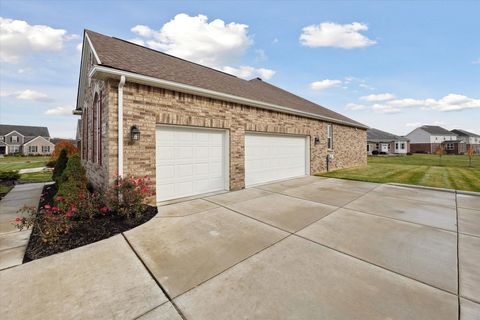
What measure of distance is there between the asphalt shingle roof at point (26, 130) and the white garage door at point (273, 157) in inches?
2921

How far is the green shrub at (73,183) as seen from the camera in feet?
15.5

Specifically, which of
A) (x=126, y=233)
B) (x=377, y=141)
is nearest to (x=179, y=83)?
(x=126, y=233)

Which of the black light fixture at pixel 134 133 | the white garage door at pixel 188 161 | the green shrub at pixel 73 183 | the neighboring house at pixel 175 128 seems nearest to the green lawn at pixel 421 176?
the neighboring house at pixel 175 128

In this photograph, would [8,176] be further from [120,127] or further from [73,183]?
[120,127]

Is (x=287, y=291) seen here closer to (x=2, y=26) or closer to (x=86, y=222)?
(x=86, y=222)

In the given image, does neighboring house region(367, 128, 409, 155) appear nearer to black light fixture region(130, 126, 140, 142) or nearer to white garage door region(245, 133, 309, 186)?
white garage door region(245, 133, 309, 186)

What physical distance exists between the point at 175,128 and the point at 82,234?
11.3ft

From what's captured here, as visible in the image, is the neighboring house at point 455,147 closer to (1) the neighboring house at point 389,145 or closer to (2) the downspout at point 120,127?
(1) the neighboring house at point 389,145

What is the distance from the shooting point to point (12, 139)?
52000 millimetres

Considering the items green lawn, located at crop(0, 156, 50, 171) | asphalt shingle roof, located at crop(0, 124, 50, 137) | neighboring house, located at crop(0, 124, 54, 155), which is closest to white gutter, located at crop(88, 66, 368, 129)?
green lawn, located at crop(0, 156, 50, 171)

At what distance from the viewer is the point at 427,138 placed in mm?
48750

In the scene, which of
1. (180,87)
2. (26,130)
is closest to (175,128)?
(180,87)

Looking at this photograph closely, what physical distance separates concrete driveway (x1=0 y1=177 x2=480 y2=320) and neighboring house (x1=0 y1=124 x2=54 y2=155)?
233 ft

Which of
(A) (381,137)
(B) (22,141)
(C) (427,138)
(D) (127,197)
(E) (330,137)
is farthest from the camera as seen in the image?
(B) (22,141)
